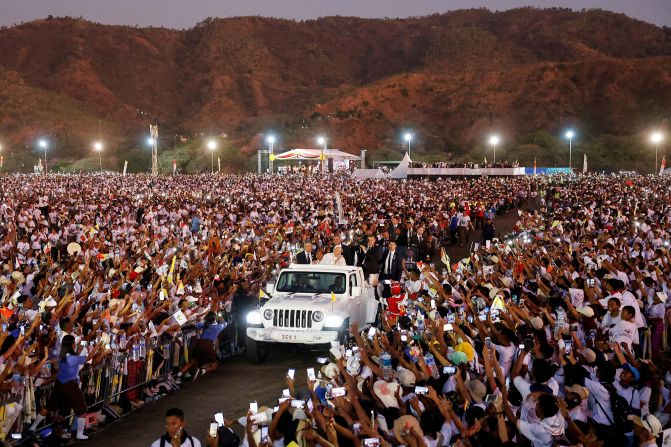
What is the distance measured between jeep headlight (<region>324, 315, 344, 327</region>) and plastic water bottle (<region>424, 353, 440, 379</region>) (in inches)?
161

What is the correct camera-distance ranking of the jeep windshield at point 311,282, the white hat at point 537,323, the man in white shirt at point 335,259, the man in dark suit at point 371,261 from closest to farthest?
the white hat at point 537,323, the jeep windshield at point 311,282, the man in white shirt at point 335,259, the man in dark suit at point 371,261

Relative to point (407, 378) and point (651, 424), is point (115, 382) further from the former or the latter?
point (651, 424)

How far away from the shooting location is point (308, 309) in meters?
12.0

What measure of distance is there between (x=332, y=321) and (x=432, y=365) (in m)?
4.32

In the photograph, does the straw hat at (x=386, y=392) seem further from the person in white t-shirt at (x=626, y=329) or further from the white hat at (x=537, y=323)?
the person in white t-shirt at (x=626, y=329)

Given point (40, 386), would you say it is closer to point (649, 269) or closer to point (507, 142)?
point (649, 269)

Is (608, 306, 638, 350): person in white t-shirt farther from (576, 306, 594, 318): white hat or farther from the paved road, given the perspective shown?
the paved road

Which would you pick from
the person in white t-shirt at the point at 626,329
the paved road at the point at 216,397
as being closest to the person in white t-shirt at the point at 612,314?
the person in white t-shirt at the point at 626,329

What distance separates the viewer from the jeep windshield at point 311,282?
1280 cm

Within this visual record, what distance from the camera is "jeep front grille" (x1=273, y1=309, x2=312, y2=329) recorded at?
39.1ft

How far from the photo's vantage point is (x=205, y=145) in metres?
103

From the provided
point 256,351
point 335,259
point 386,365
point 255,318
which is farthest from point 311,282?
point 386,365

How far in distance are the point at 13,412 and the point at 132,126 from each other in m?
153

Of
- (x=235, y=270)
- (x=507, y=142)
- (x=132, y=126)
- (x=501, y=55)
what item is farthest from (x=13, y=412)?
(x=501, y=55)
